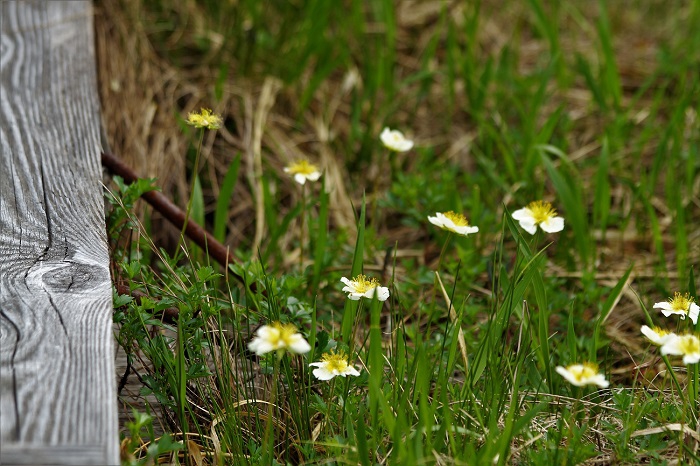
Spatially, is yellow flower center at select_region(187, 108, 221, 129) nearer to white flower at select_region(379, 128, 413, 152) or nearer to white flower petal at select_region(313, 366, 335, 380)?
white flower petal at select_region(313, 366, 335, 380)

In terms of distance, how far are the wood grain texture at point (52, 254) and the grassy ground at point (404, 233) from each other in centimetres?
12

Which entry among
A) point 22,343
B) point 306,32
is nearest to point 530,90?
point 306,32

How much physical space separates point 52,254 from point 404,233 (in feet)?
5.09

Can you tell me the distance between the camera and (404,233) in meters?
2.90

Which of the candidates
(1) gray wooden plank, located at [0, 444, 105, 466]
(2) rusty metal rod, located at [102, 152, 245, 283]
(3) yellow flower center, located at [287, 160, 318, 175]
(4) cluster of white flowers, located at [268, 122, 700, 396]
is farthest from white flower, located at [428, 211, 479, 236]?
(1) gray wooden plank, located at [0, 444, 105, 466]

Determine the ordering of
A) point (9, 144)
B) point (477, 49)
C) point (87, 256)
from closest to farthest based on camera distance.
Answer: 1. point (87, 256)
2. point (9, 144)
3. point (477, 49)

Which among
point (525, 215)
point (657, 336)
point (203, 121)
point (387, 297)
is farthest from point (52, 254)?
point (657, 336)

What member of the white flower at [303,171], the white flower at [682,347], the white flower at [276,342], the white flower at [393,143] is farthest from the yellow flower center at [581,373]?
the white flower at [393,143]

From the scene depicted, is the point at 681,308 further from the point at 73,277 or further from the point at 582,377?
the point at 73,277

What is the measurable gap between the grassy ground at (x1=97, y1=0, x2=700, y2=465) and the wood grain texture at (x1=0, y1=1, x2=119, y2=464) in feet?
0.38

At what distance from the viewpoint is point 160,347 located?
162cm

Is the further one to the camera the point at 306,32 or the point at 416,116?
the point at 416,116

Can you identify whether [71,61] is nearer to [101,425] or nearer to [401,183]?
[401,183]

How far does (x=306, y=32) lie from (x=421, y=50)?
2.58ft
